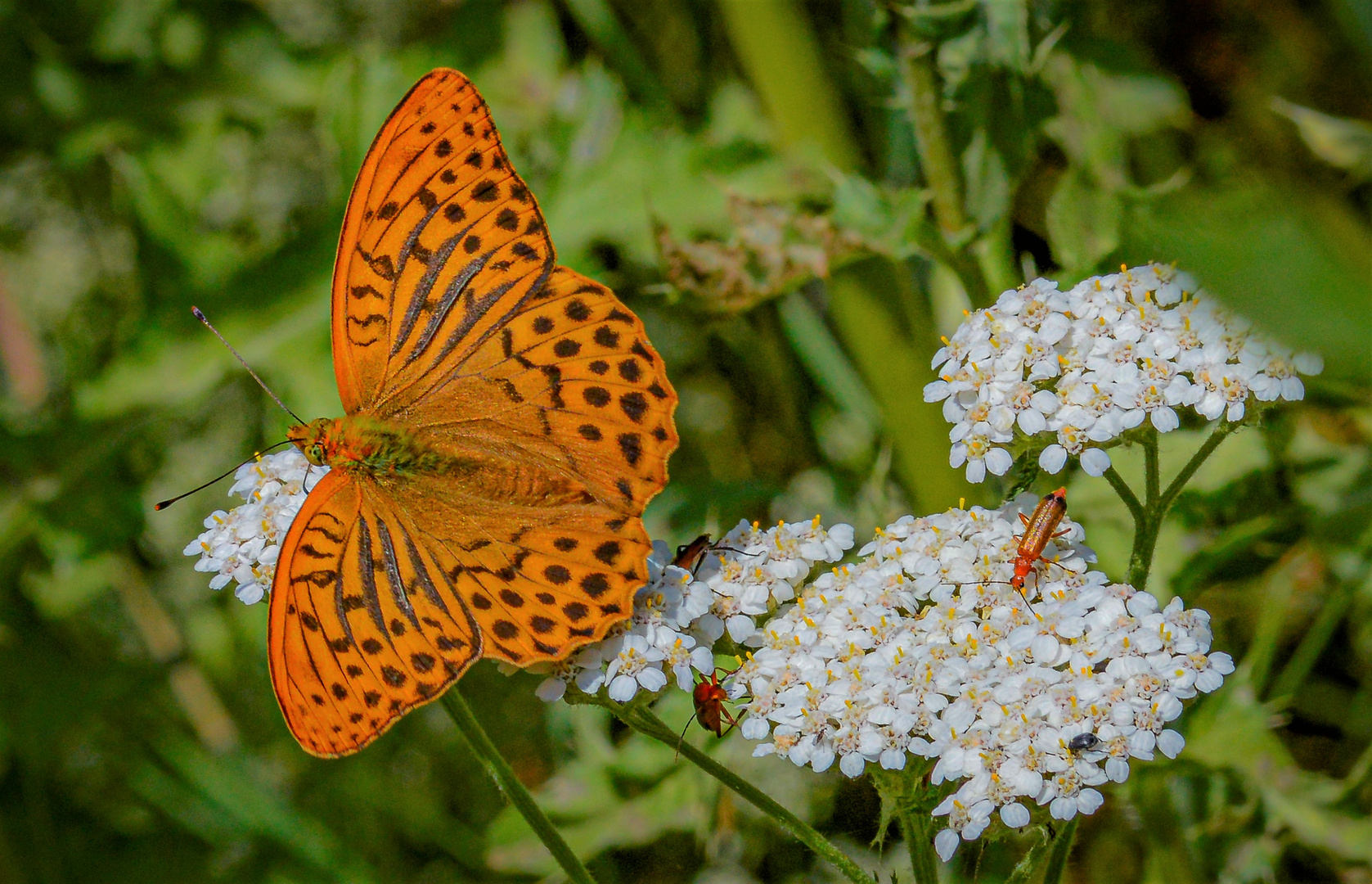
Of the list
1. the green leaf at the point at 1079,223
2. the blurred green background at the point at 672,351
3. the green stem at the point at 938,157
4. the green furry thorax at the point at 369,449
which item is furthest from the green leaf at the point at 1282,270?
the green stem at the point at 938,157

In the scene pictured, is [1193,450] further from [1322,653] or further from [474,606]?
[474,606]

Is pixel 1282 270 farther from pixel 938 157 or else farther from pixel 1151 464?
pixel 938 157

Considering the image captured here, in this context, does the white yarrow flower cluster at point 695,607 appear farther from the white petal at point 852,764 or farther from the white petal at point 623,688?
the white petal at point 852,764

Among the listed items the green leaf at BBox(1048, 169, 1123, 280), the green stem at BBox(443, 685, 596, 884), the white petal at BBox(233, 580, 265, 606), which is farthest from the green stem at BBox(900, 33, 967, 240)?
the white petal at BBox(233, 580, 265, 606)

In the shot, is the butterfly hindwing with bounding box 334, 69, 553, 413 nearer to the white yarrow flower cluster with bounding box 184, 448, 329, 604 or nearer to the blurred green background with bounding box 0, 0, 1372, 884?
the white yarrow flower cluster with bounding box 184, 448, 329, 604

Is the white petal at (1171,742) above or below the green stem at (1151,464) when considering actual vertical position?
below
